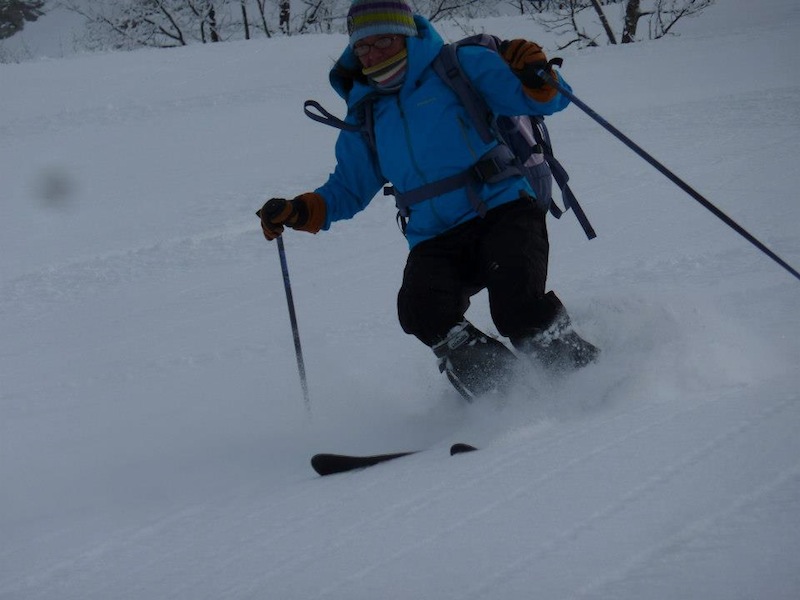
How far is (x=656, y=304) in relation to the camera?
3.60 metres

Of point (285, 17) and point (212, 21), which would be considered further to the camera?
point (285, 17)

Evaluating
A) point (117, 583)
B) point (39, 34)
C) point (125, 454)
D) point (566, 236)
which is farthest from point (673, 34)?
point (39, 34)

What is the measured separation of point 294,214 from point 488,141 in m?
0.86

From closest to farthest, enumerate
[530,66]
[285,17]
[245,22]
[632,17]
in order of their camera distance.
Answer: [530,66], [632,17], [245,22], [285,17]

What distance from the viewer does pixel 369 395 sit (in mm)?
4184

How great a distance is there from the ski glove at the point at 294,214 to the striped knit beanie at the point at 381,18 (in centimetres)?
70

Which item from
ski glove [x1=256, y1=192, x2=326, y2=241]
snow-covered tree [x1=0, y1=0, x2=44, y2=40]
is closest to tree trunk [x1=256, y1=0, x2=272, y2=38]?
snow-covered tree [x1=0, y1=0, x2=44, y2=40]

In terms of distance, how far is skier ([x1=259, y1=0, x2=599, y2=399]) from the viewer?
10.7 ft

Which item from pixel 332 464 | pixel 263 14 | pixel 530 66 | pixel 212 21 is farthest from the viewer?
pixel 212 21

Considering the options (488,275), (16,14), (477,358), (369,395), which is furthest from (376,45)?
(16,14)

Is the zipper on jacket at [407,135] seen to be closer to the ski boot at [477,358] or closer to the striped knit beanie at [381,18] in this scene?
the striped knit beanie at [381,18]

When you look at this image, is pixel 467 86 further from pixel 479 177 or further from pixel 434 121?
pixel 479 177

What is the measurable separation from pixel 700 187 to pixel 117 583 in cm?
609

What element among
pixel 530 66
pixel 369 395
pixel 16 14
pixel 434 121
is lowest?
pixel 369 395
